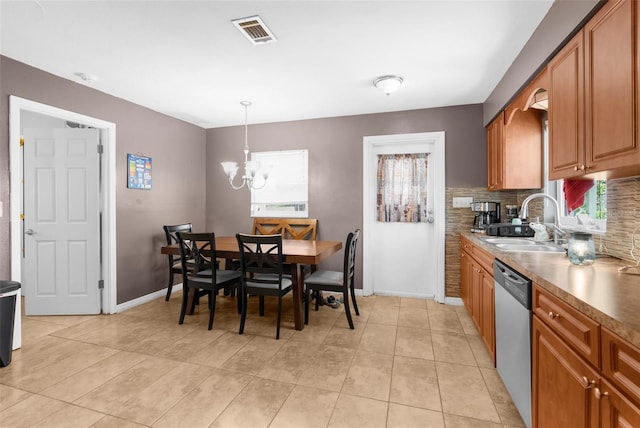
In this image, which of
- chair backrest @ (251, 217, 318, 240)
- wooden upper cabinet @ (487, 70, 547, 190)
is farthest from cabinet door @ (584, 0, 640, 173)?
chair backrest @ (251, 217, 318, 240)

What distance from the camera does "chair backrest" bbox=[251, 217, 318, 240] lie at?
4.20 metres

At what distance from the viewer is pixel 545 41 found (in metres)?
1.96

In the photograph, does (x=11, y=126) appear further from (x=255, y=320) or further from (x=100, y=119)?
(x=255, y=320)

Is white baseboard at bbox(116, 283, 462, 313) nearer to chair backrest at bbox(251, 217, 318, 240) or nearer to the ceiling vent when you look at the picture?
chair backrest at bbox(251, 217, 318, 240)

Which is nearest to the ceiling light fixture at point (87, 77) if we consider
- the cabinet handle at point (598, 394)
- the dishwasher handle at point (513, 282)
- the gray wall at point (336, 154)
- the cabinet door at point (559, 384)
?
the gray wall at point (336, 154)

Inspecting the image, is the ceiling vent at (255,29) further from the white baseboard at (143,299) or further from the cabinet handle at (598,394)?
the white baseboard at (143,299)

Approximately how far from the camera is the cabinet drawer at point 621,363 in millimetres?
832

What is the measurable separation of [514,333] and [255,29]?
2554 millimetres

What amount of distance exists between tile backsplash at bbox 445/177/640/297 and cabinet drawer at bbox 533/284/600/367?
799 millimetres

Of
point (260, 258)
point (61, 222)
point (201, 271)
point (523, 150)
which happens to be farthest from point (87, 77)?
point (523, 150)

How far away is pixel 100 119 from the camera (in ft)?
10.7

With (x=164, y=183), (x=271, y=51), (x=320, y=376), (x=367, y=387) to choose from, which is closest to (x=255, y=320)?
(x=320, y=376)

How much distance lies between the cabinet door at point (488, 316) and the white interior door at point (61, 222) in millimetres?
3847

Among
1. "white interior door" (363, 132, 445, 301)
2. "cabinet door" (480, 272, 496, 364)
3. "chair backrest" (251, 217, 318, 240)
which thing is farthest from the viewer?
"chair backrest" (251, 217, 318, 240)
